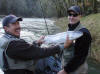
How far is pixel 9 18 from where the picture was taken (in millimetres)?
2865

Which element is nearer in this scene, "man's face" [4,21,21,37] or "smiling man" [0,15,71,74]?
"smiling man" [0,15,71,74]

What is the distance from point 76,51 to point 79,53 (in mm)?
54

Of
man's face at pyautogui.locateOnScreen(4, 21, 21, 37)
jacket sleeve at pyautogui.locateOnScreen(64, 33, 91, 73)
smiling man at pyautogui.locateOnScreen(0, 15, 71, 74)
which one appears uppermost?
man's face at pyautogui.locateOnScreen(4, 21, 21, 37)

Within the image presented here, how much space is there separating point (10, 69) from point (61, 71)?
851 millimetres

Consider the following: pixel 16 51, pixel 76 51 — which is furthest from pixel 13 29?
pixel 76 51

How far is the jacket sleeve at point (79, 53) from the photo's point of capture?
127 inches

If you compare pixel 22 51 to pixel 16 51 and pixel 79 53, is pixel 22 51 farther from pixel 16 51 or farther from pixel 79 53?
pixel 79 53

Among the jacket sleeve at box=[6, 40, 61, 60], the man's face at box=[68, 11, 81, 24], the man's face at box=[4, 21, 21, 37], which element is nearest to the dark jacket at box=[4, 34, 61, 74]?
the jacket sleeve at box=[6, 40, 61, 60]

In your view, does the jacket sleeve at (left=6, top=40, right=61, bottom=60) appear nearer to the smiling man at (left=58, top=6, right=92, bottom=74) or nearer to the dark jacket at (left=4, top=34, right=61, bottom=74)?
the dark jacket at (left=4, top=34, right=61, bottom=74)

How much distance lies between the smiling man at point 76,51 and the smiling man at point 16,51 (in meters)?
0.37

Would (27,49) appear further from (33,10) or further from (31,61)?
(33,10)

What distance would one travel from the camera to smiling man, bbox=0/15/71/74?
269cm

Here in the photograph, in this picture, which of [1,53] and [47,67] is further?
[47,67]

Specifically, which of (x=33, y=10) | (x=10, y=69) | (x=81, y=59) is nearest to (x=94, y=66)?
(x=81, y=59)
